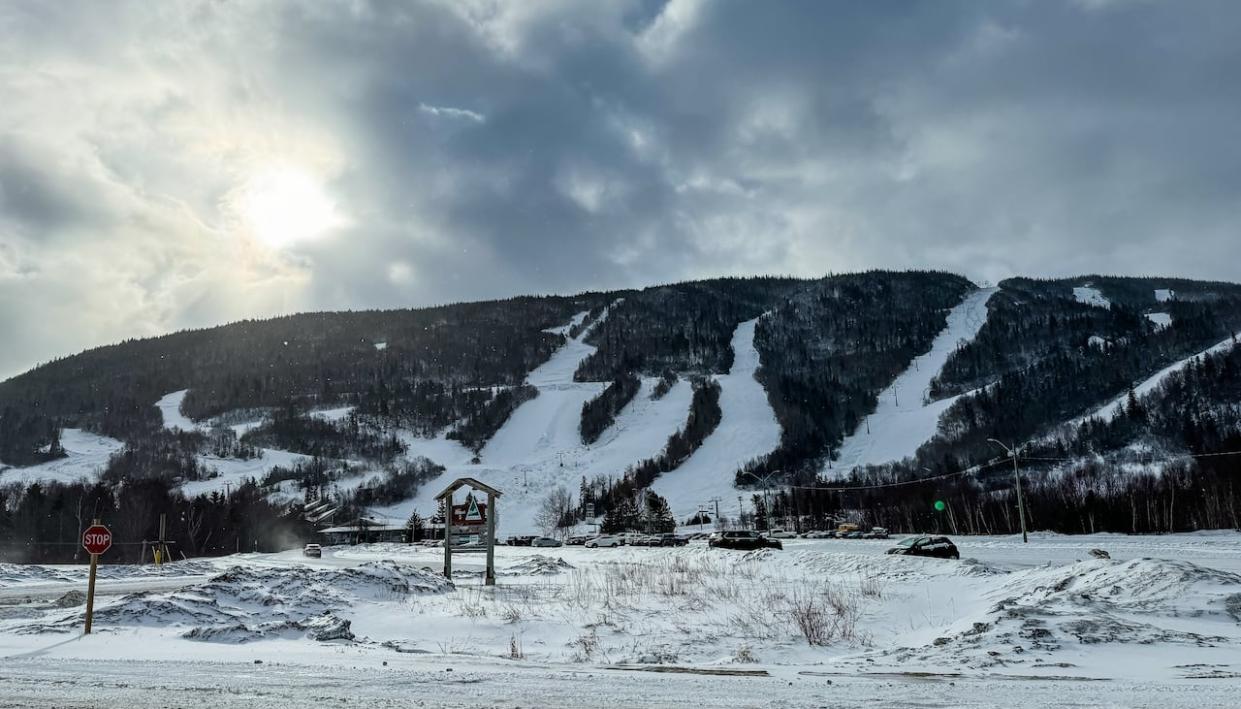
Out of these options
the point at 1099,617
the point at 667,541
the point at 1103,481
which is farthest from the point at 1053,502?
the point at 1099,617

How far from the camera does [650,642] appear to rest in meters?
13.7

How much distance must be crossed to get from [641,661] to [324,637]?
6221 mm

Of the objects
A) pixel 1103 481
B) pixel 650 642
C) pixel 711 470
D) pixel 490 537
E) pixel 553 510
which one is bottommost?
pixel 553 510

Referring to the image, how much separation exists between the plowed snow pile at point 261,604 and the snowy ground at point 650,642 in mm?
74

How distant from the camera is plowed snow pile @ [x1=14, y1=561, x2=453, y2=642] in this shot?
48.1ft

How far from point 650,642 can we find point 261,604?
10.3 meters

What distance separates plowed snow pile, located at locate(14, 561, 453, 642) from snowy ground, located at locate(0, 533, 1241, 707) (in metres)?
0.07

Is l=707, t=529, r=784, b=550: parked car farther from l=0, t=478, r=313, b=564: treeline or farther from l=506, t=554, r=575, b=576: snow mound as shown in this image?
l=0, t=478, r=313, b=564: treeline

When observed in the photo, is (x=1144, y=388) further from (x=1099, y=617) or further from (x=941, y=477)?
(x=1099, y=617)

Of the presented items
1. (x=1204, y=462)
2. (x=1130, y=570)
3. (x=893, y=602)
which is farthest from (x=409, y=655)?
(x=1204, y=462)

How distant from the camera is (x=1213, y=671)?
29.6 ft

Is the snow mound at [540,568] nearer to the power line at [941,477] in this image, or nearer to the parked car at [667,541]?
the parked car at [667,541]

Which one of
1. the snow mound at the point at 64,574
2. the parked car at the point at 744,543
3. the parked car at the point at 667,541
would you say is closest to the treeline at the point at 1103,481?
the parked car at the point at 667,541

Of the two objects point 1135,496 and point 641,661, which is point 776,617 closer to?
point 641,661
